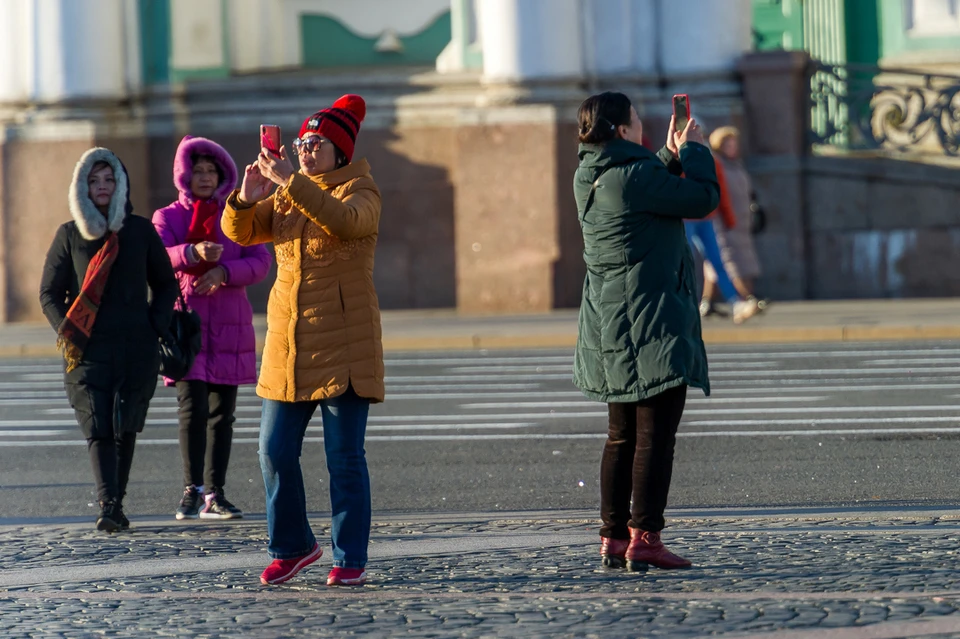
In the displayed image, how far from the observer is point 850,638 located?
218 inches

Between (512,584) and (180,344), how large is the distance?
2.58 m

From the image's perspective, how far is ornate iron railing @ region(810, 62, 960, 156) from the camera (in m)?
21.2

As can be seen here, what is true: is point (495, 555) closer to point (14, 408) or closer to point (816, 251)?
point (14, 408)

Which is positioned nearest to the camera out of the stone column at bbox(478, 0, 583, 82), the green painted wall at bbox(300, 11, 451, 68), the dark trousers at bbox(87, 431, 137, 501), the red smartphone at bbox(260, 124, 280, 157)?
the red smartphone at bbox(260, 124, 280, 157)

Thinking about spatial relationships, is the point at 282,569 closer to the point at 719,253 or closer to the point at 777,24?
the point at 719,253

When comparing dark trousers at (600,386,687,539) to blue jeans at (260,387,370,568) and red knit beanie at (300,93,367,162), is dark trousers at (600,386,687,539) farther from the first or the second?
red knit beanie at (300,93,367,162)

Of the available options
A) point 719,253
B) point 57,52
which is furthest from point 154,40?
point 719,253

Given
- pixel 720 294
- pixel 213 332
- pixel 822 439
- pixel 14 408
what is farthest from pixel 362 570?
pixel 720 294

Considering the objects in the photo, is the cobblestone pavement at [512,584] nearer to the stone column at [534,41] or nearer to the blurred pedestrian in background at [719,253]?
the blurred pedestrian in background at [719,253]

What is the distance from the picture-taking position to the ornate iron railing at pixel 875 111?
21.2 meters

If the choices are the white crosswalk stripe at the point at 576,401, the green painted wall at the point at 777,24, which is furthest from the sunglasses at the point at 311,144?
the green painted wall at the point at 777,24

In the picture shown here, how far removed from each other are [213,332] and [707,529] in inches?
101

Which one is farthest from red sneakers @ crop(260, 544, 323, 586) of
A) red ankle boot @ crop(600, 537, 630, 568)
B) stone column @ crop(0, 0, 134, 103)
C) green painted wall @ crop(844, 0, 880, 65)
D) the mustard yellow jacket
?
green painted wall @ crop(844, 0, 880, 65)

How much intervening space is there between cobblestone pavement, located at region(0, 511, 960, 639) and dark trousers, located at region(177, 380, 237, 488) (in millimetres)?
605
